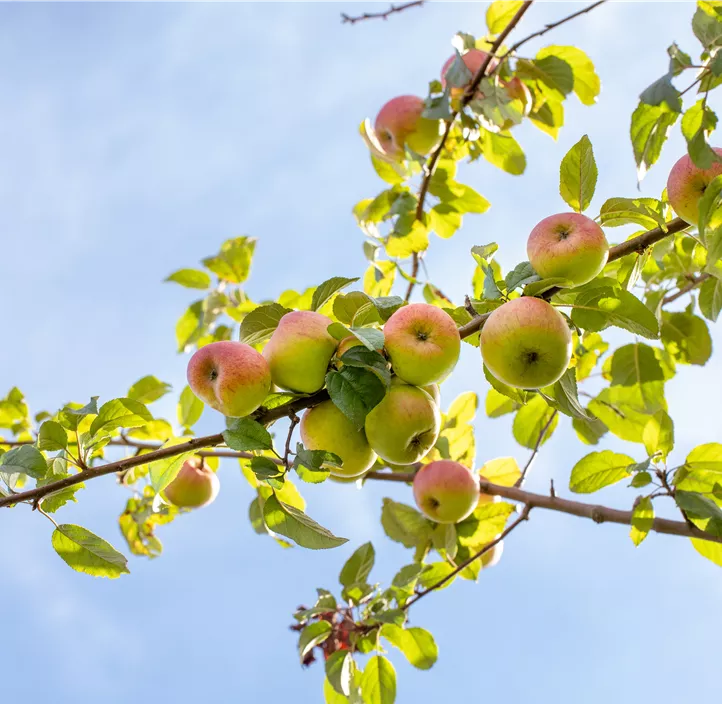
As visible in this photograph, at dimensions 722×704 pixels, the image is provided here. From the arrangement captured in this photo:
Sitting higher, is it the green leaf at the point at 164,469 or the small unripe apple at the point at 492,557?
the small unripe apple at the point at 492,557

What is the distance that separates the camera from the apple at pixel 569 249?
4.44 feet

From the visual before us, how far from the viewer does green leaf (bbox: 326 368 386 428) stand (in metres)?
1.21

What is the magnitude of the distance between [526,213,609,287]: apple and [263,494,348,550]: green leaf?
662 millimetres

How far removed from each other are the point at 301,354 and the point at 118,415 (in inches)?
21.0

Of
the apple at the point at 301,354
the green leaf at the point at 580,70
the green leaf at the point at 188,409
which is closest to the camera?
the apple at the point at 301,354

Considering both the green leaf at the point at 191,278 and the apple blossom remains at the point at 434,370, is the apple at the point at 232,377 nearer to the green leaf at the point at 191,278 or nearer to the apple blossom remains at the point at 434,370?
the apple blossom remains at the point at 434,370

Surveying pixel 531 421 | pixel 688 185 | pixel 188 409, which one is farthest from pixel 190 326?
pixel 688 185

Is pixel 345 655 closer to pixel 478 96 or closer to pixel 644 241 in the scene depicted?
pixel 644 241

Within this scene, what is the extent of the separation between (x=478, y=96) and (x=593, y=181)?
125 centimetres

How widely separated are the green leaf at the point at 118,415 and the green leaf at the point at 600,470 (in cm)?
118

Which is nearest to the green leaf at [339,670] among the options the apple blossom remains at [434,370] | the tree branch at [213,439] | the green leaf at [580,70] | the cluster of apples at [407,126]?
the apple blossom remains at [434,370]

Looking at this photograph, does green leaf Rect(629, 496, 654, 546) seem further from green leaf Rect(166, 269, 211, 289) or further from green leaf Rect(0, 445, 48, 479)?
green leaf Rect(166, 269, 211, 289)

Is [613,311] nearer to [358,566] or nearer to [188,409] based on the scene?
[358,566]

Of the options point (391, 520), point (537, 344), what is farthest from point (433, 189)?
point (537, 344)
